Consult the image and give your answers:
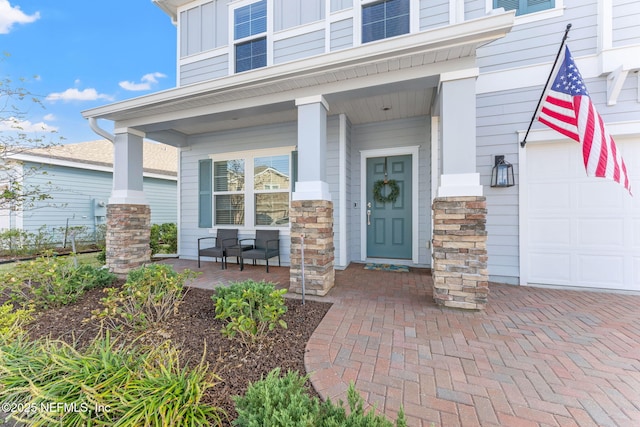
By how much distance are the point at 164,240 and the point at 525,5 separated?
847cm

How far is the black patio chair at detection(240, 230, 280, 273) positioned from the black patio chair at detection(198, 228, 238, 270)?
35 cm

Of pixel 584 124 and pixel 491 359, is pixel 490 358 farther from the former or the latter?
pixel 584 124

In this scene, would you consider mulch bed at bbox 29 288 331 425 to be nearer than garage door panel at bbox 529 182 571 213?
Yes

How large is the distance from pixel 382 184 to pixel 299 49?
2.94 metres

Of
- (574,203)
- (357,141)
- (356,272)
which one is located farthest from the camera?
(357,141)

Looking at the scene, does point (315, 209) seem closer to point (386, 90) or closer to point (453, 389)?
point (386, 90)

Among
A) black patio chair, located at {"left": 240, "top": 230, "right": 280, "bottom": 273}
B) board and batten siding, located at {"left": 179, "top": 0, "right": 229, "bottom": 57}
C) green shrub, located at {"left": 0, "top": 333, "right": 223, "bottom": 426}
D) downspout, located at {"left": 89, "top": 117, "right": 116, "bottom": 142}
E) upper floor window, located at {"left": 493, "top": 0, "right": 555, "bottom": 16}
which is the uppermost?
board and batten siding, located at {"left": 179, "top": 0, "right": 229, "bottom": 57}

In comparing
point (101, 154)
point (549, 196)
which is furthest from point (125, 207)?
point (101, 154)

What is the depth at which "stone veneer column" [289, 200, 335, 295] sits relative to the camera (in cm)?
329

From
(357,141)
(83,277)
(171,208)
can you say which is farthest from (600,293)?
(171,208)

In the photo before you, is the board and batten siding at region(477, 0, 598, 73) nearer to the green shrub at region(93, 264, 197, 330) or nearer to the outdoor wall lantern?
the outdoor wall lantern

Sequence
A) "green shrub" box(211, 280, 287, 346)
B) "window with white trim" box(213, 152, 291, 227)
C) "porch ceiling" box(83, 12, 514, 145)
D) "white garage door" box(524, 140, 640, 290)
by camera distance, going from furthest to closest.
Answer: "window with white trim" box(213, 152, 291, 227), "white garage door" box(524, 140, 640, 290), "porch ceiling" box(83, 12, 514, 145), "green shrub" box(211, 280, 287, 346)

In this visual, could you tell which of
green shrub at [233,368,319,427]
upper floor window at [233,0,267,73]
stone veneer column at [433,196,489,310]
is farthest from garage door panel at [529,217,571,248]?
upper floor window at [233,0,267,73]

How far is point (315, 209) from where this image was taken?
10.9 ft
